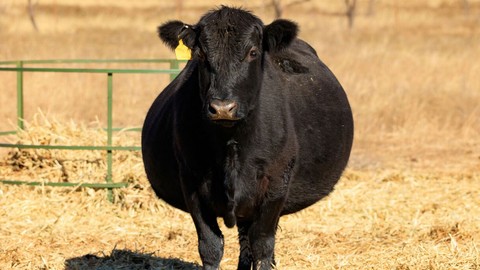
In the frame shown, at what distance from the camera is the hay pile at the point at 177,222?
7461 millimetres

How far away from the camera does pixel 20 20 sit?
3262 centimetres

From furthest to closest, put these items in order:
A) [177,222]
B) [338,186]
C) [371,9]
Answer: [371,9] < [338,186] < [177,222]

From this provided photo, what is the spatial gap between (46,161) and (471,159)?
6.33 m

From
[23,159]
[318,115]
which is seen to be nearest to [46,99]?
[23,159]

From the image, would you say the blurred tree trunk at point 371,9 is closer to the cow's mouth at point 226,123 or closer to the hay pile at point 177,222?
the hay pile at point 177,222

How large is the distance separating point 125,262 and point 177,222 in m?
1.88

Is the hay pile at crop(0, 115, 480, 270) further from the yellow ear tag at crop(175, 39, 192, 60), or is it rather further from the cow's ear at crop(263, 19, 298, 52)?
the yellow ear tag at crop(175, 39, 192, 60)

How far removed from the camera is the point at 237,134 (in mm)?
5508

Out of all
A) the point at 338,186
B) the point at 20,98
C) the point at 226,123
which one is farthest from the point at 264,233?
the point at 20,98

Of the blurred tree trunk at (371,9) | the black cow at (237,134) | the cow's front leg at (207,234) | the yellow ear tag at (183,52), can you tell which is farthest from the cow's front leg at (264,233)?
the blurred tree trunk at (371,9)

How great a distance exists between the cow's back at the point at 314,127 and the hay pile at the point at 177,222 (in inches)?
34.3

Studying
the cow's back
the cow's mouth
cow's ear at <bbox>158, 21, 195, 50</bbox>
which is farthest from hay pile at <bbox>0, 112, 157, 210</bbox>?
the cow's mouth

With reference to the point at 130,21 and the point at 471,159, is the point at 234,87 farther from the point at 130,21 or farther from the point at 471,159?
the point at 130,21

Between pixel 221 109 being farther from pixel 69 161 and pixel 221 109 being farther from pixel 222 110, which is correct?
pixel 69 161
